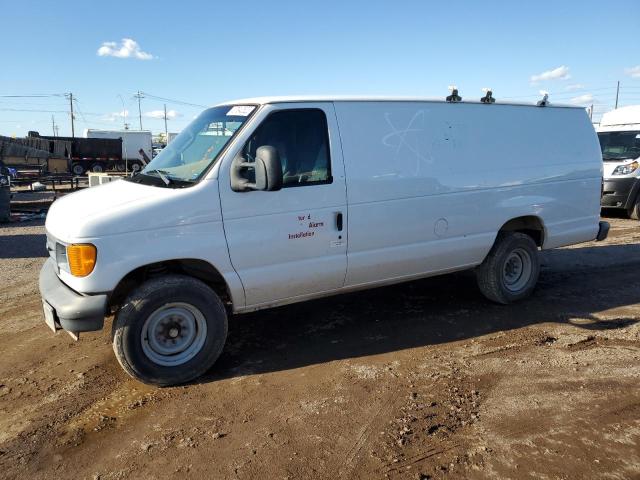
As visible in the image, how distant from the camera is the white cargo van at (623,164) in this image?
12.4 m

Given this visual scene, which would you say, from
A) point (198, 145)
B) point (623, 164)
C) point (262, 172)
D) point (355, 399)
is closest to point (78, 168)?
point (623, 164)

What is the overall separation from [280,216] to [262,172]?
496 millimetres

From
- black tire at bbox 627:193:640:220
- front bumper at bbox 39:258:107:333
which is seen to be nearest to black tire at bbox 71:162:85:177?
black tire at bbox 627:193:640:220

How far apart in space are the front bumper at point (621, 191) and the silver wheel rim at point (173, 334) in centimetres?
1168

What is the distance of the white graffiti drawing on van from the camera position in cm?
479

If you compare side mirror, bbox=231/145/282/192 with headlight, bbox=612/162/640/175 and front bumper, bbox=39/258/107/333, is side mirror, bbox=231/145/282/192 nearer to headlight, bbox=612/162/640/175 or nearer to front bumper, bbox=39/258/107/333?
front bumper, bbox=39/258/107/333

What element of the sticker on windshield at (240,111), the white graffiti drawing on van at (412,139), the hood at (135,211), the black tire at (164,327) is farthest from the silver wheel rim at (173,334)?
the white graffiti drawing on van at (412,139)

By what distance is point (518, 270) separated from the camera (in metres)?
6.00

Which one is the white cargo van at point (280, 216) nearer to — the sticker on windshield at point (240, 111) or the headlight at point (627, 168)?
the sticker on windshield at point (240, 111)

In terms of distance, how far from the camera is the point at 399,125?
16.0 feet

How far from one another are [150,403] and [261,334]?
148 cm

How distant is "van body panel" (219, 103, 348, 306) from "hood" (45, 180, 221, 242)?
0.58 ft

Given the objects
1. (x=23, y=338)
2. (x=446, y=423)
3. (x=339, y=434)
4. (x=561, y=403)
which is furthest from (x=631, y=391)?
(x=23, y=338)

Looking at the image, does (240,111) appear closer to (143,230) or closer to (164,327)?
(143,230)
